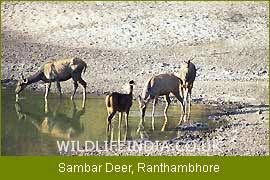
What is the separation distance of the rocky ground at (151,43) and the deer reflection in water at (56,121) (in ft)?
10.2

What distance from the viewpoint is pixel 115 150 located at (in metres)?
13.1

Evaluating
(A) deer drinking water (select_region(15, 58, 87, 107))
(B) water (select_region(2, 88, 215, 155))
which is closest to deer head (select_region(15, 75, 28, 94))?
(A) deer drinking water (select_region(15, 58, 87, 107))

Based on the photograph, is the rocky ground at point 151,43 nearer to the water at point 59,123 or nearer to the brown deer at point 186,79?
the brown deer at point 186,79

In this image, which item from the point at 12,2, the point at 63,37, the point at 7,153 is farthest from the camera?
the point at 12,2

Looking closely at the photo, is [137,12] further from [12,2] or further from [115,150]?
[115,150]

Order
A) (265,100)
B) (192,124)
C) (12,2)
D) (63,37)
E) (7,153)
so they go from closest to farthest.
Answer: (7,153) < (192,124) < (265,100) < (63,37) < (12,2)

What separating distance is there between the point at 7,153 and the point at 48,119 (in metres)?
3.40

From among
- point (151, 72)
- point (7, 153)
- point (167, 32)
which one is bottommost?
point (7, 153)

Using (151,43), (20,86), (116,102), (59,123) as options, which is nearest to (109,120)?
(116,102)

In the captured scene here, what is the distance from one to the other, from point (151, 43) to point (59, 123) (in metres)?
11.1

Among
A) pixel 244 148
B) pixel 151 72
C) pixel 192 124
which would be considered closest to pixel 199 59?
pixel 151 72

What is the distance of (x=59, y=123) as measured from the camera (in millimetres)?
15859

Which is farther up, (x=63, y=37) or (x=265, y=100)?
(x=63, y=37)

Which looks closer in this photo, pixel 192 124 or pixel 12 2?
pixel 192 124
